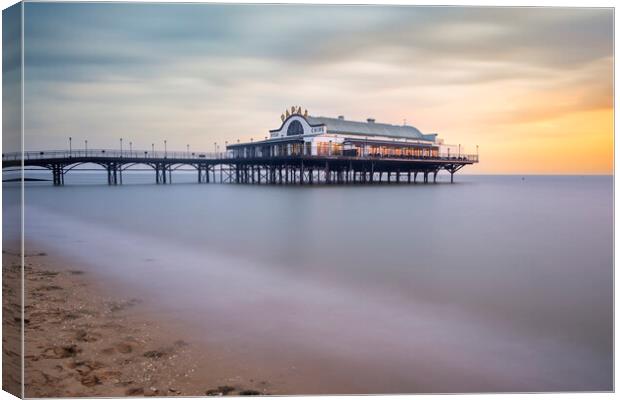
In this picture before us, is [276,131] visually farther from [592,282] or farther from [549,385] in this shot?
[549,385]

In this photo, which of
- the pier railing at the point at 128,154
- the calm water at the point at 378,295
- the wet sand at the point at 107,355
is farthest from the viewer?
the pier railing at the point at 128,154

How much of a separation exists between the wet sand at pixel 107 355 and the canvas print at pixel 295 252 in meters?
0.02

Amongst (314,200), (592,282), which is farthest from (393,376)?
(314,200)

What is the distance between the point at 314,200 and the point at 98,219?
22.2 feet

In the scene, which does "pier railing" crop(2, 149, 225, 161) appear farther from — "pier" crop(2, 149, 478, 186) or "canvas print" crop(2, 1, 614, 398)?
"canvas print" crop(2, 1, 614, 398)

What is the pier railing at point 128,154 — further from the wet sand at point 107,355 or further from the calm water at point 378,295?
the wet sand at point 107,355

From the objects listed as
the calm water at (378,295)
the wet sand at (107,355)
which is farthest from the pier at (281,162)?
the wet sand at (107,355)

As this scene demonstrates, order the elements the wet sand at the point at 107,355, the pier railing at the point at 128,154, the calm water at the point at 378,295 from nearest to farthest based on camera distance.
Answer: the wet sand at the point at 107,355 → the calm water at the point at 378,295 → the pier railing at the point at 128,154

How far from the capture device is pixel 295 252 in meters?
7.75

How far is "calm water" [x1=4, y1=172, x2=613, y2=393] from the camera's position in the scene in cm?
358

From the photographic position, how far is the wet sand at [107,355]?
3.26 meters

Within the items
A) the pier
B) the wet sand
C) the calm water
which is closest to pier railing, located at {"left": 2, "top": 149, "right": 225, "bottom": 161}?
the pier

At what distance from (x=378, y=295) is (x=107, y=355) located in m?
2.71

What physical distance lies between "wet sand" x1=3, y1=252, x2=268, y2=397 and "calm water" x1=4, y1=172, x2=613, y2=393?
0.23 metres
